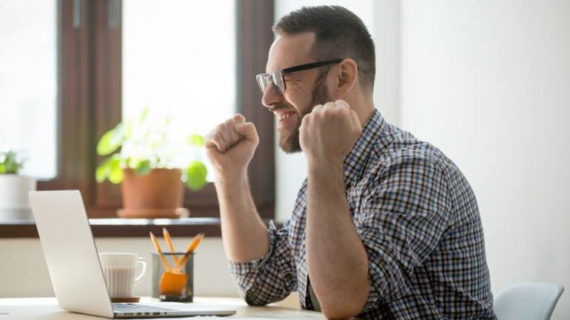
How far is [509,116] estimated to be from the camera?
90.6 inches

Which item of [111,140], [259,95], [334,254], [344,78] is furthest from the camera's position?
[259,95]

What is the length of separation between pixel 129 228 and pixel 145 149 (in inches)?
17.0

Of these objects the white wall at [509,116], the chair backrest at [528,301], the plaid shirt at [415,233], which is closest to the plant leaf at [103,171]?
the white wall at [509,116]

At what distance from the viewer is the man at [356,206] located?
1.59m

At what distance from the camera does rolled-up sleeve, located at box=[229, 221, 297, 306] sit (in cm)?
210

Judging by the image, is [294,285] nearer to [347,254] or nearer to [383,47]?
[347,254]

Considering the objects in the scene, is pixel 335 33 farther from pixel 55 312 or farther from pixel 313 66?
pixel 55 312

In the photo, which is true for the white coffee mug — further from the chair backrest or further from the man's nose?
the chair backrest

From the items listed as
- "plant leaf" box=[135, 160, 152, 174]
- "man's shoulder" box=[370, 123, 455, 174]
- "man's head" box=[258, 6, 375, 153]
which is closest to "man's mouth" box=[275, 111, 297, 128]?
"man's head" box=[258, 6, 375, 153]

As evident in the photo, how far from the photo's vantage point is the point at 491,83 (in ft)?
7.89

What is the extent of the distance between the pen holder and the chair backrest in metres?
0.71

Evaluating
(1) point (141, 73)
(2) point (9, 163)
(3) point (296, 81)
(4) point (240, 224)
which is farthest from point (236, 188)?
(1) point (141, 73)

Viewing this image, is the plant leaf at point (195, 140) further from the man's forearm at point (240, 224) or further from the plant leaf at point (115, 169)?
the man's forearm at point (240, 224)

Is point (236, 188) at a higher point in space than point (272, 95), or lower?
lower
